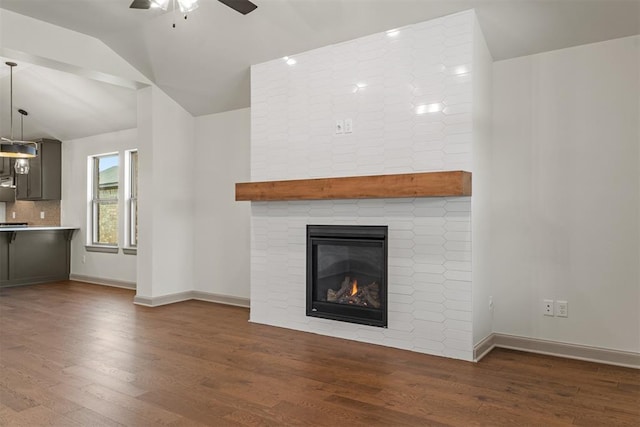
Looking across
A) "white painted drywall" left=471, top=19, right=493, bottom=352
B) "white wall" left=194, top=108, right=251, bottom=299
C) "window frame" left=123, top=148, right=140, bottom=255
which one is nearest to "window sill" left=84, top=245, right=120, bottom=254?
"window frame" left=123, top=148, right=140, bottom=255

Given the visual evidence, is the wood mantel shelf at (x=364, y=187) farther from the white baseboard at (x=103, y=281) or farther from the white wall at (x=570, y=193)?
the white baseboard at (x=103, y=281)

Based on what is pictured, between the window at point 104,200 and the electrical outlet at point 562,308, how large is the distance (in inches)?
248

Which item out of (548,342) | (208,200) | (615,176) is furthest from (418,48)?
(208,200)

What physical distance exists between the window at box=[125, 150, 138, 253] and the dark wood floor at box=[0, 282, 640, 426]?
9.11 feet

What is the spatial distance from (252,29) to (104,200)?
4702 mm

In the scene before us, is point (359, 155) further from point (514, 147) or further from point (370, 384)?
point (370, 384)

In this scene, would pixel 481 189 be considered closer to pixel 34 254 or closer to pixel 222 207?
pixel 222 207

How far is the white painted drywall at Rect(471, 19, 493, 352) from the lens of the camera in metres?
3.45

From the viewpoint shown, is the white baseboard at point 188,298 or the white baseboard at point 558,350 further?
the white baseboard at point 188,298

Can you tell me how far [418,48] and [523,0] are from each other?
79 cm

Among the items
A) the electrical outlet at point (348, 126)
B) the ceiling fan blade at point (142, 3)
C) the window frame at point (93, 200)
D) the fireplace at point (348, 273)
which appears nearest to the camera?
the ceiling fan blade at point (142, 3)

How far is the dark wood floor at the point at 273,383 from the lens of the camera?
247cm

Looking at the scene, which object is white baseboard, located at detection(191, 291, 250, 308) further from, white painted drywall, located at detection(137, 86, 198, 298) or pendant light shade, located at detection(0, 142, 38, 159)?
pendant light shade, located at detection(0, 142, 38, 159)

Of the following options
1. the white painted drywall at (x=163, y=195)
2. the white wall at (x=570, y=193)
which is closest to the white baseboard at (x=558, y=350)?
the white wall at (x=570, y=193)
